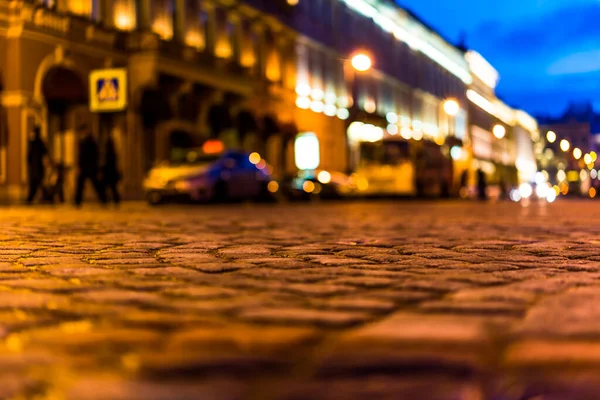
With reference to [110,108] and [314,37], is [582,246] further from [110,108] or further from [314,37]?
[314,37]

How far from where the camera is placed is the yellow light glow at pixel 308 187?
35719 millimetres

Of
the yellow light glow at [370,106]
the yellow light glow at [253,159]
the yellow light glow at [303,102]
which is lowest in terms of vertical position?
the yellow light glow at [253,159]

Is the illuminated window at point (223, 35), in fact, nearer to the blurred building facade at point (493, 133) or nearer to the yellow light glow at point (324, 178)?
the yellow light glow at point (324, 178)

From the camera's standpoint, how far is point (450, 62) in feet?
266

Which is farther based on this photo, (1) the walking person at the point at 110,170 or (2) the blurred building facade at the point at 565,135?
(2) the blurred building facade at the point at 565,135

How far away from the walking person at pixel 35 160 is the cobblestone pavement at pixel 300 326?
16076 mm

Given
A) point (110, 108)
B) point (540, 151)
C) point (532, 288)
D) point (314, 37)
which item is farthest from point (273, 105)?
point (540, 151)

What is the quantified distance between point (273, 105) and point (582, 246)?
1446 inches

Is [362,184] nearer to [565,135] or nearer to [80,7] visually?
[80,7]

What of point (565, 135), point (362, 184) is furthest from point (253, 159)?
point (565, 135)

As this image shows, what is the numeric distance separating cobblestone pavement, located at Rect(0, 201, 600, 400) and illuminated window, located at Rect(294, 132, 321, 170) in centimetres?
4170

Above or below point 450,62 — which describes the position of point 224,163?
below

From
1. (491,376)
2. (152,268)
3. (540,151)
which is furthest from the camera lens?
(540,151)

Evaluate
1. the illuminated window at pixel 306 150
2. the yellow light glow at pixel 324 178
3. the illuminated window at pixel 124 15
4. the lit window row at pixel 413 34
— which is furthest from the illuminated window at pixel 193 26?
the lit window row at pixel 413 34
